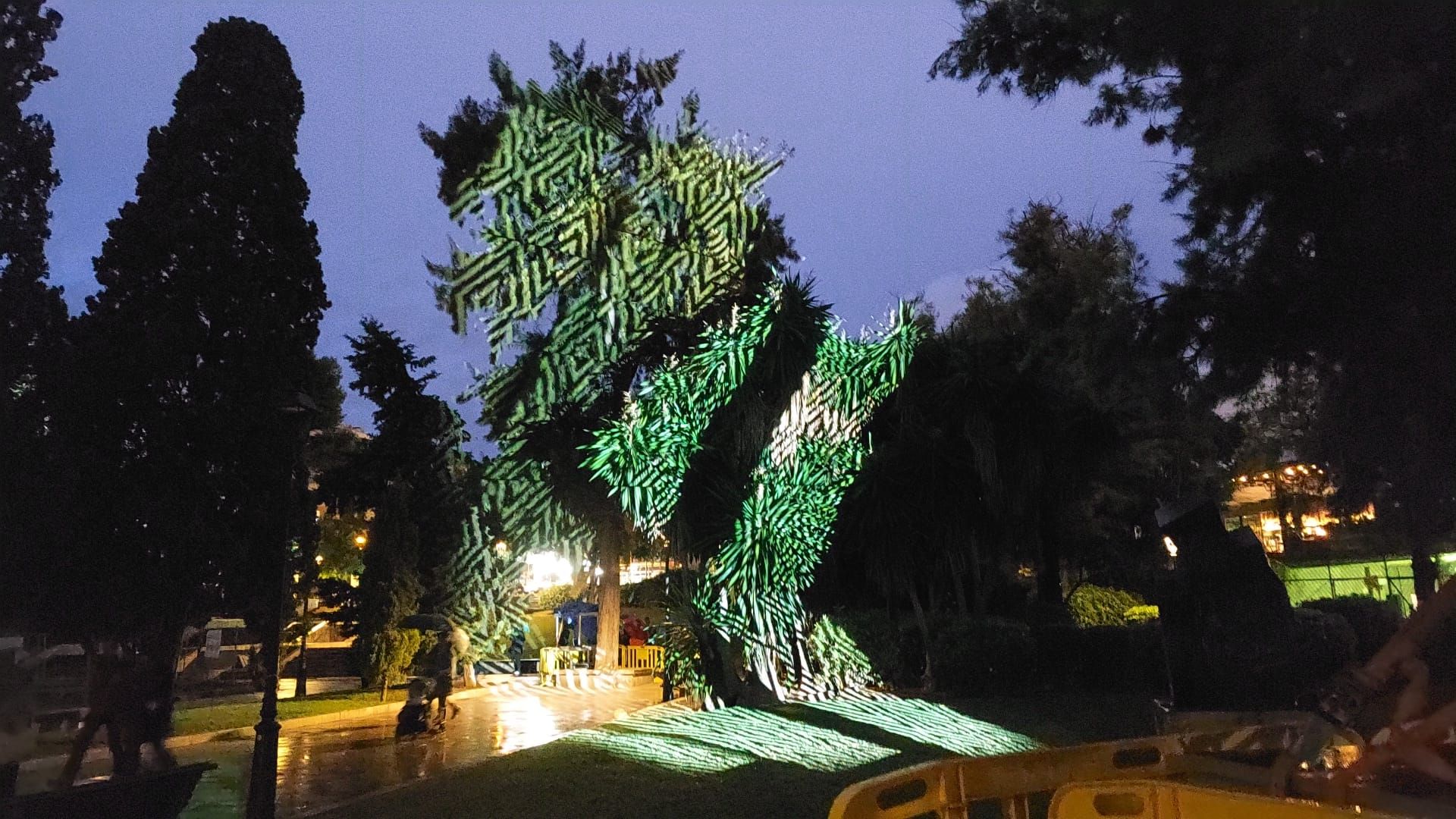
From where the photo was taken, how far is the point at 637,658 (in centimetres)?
2511

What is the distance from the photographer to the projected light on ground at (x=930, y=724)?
9469mm

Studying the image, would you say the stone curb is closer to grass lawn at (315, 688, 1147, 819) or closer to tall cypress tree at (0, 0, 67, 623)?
tall cypress tree at (0, 0, 67, 623)

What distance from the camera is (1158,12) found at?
27.7ft

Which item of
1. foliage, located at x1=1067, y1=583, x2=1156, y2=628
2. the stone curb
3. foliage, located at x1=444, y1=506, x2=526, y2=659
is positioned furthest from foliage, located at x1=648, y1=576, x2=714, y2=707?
foliage, located at x1=1067, y1=583, x2=1156, y2=628

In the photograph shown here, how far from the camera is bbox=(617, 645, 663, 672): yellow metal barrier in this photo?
24.6 meters

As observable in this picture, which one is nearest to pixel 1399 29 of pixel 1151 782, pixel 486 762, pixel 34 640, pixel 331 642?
pixel 1151 782

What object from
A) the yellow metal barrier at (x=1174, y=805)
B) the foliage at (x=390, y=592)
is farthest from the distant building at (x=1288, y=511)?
the yellow metal barrier at (x=1174, y=805)

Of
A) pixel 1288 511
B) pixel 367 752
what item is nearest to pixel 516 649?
pixel 367 752

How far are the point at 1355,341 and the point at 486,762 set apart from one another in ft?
32.2

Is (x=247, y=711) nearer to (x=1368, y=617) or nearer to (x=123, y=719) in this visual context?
(x=123, y=719)

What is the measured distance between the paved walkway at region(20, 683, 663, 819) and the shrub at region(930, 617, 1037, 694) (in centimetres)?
541

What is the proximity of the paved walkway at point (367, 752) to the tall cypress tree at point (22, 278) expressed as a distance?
95.9 inches

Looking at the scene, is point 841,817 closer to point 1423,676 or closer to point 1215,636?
point 1423,676

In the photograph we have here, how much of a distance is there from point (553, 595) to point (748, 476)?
24827 mm
